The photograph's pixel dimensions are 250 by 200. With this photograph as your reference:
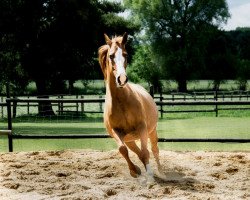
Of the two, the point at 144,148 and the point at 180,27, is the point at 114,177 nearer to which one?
the point at 144,148

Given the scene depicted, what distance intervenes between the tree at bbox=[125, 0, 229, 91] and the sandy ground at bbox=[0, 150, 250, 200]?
134ft

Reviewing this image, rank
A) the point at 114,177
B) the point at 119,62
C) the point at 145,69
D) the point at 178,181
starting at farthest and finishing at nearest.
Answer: the point at 145,69, the point at 114,177, the point at 178,181, the point at 119,62

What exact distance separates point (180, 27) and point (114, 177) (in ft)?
144

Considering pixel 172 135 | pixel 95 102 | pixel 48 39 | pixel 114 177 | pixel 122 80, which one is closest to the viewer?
pixel 122 80

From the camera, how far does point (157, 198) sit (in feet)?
19.4

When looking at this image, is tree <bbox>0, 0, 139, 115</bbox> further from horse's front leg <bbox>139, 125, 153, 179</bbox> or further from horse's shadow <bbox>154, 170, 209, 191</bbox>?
horse's front leg <bbox>139, 125, 153, 179</bbox>

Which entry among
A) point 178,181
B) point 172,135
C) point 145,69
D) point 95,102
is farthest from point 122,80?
point 145,69

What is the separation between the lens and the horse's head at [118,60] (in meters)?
5.98

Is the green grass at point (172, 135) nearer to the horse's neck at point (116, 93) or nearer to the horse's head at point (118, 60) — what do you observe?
the horse's neck at point (116, 93)

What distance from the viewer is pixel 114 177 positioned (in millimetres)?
Answer: 7359

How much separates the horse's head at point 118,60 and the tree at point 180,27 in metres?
43.3

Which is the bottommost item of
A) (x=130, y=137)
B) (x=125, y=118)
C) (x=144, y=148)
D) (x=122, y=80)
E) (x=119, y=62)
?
(x=144, y=148)

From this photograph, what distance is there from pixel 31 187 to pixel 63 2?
2293cm

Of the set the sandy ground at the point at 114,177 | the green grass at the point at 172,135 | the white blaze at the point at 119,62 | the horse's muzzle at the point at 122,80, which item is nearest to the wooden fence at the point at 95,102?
the green grass at the point at 172,135
